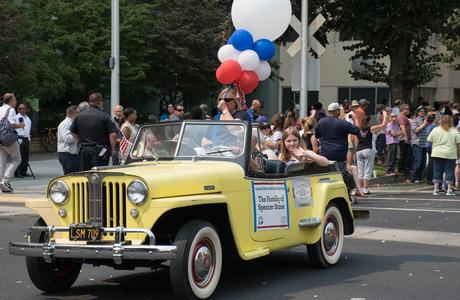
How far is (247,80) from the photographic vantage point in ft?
39.1

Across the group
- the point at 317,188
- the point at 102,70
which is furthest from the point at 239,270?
the point at 102,70

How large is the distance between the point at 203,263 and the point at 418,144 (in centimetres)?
1454

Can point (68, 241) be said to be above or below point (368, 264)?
above

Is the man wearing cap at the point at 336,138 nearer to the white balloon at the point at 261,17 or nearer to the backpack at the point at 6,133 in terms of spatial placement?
the white balloon at the point at 261,17

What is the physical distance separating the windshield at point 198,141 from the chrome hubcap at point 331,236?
165 cm

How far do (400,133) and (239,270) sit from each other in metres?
13.5

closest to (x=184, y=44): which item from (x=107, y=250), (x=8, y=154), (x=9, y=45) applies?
(x=9, y=45)

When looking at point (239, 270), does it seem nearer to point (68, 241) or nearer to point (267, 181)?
point (267, 181)

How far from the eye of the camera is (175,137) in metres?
8.39

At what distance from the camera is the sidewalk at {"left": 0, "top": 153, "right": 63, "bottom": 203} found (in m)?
16.3

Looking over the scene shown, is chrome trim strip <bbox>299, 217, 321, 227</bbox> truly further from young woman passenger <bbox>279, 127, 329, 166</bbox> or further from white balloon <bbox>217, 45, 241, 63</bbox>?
white balloon <bbox>217, 45, 241, 63</bbox>

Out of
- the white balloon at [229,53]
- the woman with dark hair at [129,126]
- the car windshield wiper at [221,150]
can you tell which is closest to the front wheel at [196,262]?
the car windshield wiper at [221,150]

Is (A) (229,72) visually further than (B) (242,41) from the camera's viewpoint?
No

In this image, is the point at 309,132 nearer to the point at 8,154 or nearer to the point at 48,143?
the point at 8,154
